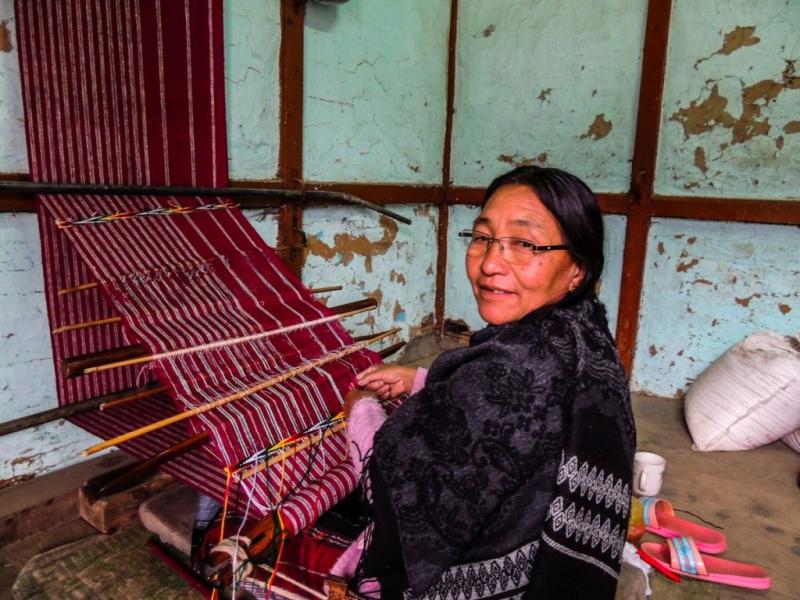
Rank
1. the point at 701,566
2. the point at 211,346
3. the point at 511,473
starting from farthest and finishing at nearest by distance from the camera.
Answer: the point at 701,566
the point at 211,346
the point at 511,473

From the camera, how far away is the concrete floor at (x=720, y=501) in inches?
72.8

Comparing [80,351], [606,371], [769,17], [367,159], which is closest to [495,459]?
[606,371]

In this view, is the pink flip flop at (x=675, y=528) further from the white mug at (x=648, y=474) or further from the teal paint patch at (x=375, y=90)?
the teal paint patch at (x=375, y=90)

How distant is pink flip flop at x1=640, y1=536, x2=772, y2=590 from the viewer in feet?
6.10

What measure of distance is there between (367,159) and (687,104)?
1934 mm

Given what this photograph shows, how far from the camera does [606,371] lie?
1.14 metres

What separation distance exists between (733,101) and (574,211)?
2.58 metres

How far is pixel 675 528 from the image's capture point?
84.9 inches

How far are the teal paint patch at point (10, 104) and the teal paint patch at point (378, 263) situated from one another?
4.48 ft

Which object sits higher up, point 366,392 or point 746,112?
point 746,112

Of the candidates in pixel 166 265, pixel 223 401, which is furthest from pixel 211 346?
pixel 166 265

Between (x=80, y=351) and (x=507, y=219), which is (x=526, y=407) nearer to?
(x=507, y=219)

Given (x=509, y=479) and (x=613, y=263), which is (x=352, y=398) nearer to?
(x=509, y=479)

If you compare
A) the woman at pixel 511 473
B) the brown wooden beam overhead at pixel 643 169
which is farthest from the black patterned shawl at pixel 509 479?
the brown wooden beam overhead at pixel 643 169
